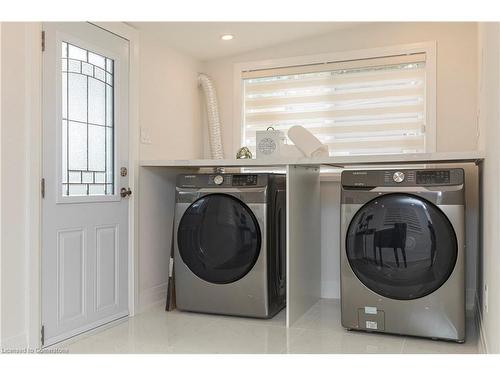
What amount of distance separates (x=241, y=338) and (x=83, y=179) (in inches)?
52.6

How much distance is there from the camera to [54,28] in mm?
2617

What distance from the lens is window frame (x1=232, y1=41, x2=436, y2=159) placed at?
11.4ft

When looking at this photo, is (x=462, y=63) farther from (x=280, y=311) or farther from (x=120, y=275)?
(x=120, y=275)

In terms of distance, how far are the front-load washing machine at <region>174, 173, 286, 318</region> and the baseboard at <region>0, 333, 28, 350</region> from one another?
111 cm

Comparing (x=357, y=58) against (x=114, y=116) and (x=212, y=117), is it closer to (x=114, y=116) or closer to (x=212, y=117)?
(x=212, y=117)

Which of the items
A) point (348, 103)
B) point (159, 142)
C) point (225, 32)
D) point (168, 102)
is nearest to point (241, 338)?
point (159, 142)

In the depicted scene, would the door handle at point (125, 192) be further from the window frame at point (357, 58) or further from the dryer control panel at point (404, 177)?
the dryer control panel at point (404, 177)

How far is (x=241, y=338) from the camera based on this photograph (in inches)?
109

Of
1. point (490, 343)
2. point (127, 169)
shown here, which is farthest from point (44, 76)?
point (490, 343)

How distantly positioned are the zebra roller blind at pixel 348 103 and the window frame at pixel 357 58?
3cm

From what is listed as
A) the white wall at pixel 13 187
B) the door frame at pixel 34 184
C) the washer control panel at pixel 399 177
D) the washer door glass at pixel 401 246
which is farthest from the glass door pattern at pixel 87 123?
the washer control panel at pixel 399 177

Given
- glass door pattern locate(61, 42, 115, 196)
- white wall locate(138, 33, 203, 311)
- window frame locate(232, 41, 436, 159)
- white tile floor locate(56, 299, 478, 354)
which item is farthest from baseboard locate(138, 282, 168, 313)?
window frame locate(232, 41, 436, 159)

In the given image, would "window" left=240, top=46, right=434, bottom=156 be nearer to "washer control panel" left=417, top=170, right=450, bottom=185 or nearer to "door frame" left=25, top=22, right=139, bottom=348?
"washer control panel" left=417, top=170, right=450, bottom=185
